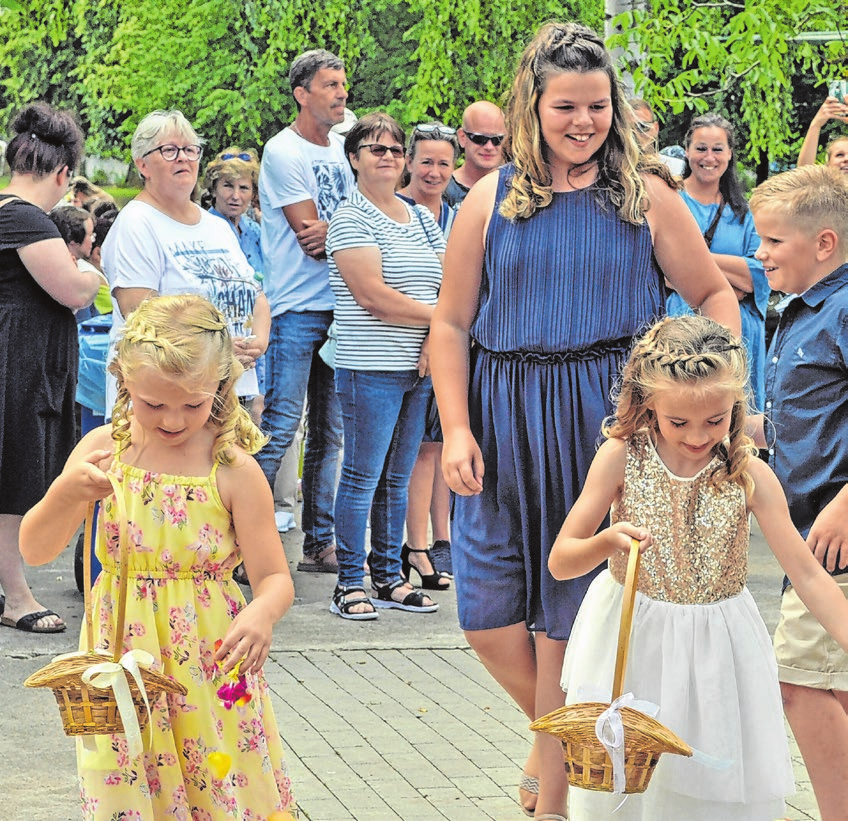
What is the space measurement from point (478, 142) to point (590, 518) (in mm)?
4536

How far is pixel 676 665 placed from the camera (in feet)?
11.2

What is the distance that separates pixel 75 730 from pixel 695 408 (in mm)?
1480

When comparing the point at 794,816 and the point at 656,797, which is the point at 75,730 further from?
the point at 794,816

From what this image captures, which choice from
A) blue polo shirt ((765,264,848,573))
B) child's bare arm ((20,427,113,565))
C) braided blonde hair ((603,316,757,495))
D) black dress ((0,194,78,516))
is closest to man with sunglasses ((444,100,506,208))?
black dress ((0,194,78,516))

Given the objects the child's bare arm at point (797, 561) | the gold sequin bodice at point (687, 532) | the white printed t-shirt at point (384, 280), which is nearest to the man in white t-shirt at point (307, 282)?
the white printed t-shirt at point (384, 280)

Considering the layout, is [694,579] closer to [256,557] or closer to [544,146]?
[256,557]

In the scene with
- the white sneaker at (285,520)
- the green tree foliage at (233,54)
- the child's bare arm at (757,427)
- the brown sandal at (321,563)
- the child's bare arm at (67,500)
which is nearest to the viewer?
the child's bare arm at (67,500)

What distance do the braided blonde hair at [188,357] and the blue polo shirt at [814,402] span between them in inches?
56.7

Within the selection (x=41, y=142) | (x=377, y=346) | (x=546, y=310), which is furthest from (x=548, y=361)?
(x=41, y=142)

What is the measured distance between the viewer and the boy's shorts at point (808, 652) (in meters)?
4.00

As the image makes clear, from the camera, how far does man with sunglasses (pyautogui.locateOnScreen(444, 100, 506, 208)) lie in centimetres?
775

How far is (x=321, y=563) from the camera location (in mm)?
7492

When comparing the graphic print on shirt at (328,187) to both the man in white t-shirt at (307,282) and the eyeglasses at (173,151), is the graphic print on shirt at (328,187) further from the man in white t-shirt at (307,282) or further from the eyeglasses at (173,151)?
the eyeglasses at (173,151)

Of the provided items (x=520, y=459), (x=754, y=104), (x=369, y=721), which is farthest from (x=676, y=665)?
(x=754, y=104)
